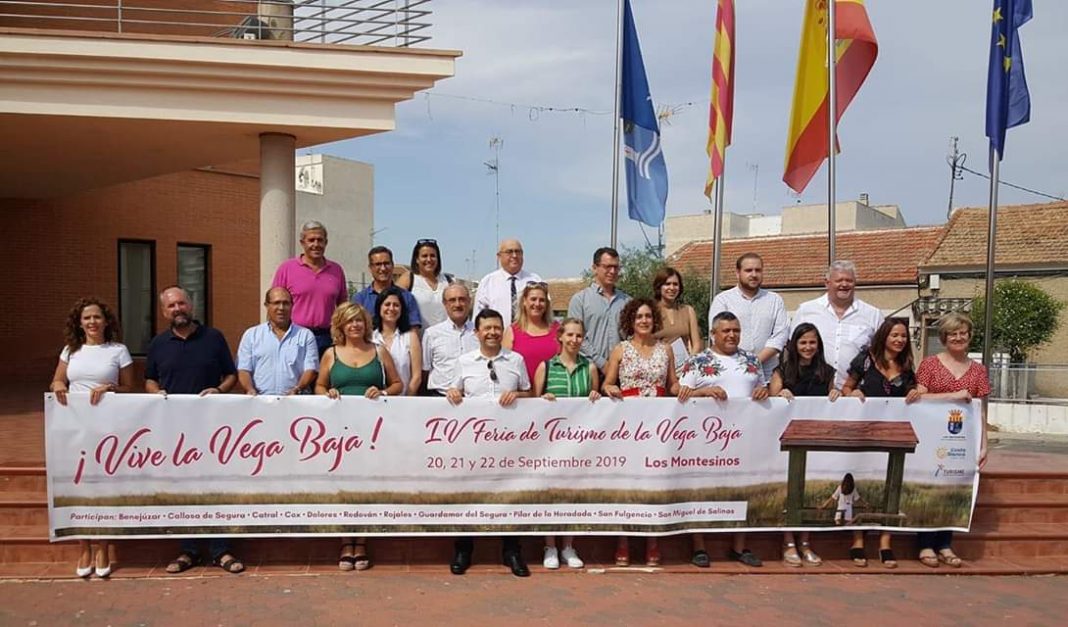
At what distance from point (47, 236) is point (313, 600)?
12528 millimetres

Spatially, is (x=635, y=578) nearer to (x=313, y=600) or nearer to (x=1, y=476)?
(x=313, y=600)

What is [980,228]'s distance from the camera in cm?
2972

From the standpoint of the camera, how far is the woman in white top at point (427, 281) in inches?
276

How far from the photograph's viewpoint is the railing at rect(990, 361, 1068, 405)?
67.5ft

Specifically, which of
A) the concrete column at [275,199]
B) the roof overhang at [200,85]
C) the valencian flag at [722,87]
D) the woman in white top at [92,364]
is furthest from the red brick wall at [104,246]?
the valencian flag at [722,87]

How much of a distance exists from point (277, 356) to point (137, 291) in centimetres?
1183

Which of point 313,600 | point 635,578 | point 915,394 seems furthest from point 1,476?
point 915,394

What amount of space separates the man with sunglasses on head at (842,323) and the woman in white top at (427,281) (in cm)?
267

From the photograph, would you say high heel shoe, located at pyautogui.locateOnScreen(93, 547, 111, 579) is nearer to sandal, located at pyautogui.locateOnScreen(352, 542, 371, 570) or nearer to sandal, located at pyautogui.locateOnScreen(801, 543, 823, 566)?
sandal, located at pyautogui.locateOnScreen(352, 542, 371, 570)

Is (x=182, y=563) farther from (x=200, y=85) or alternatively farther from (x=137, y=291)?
(x=137, y=291)

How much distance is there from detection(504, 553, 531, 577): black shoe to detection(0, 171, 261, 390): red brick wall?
36.0 feet

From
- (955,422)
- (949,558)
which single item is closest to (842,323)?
(955,422)

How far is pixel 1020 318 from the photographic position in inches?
982

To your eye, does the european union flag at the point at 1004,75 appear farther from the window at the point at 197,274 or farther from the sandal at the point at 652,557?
the window at the point at 197,274
